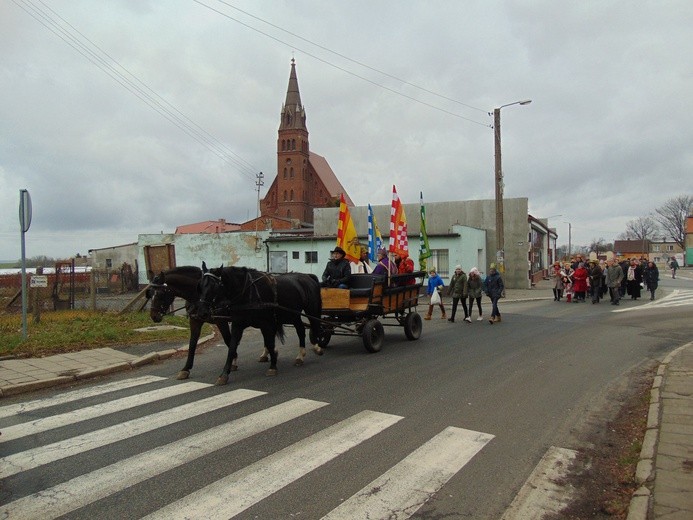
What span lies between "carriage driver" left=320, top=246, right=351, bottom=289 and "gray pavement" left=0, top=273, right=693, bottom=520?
312 centimetres

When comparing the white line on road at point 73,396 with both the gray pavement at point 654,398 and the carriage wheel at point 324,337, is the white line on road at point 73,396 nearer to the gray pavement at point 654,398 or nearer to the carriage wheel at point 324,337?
the gray pavement at point 654,398

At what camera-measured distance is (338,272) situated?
385 inches

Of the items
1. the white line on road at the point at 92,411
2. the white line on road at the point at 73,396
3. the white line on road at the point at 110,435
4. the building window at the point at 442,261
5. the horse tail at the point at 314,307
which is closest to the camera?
the white line on road at the point at 110,435

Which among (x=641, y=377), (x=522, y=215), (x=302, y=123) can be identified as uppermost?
(x=302, y=123)

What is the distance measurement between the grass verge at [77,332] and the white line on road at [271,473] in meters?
6.42

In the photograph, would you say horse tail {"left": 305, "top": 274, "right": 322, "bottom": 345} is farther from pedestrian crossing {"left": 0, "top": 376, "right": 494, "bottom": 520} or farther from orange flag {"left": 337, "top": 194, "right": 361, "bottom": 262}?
orange flag {"left": 337, "top": 194, "right": 361, "bottom": 262}

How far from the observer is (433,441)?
4750 mm

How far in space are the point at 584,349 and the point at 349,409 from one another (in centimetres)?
613

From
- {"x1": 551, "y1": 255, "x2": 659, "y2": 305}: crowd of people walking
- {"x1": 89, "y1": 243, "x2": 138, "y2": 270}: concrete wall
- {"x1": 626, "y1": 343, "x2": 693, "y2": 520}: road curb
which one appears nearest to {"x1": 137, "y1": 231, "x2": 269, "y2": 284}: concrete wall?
{"x1": 89, "y1": 243, "x2": 138, "y2": 270}: concrete wall

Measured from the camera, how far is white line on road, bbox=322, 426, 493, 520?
3443 mm

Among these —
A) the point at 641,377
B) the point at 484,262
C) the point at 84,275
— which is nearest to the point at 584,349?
the point at 641,377

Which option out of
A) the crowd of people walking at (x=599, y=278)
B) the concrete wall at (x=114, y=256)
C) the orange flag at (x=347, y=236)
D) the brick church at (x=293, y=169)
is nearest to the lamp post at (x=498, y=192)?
the crowd of people walking at (x=599, y=278)

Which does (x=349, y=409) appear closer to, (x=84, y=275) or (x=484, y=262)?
(x=84, y=275)

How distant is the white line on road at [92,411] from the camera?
16.8 feet
